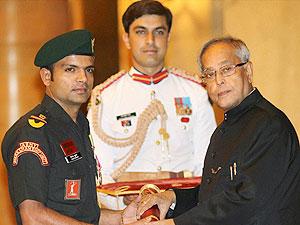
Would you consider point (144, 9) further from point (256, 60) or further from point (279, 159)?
point (279, 159)

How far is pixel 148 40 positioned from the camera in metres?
4.72

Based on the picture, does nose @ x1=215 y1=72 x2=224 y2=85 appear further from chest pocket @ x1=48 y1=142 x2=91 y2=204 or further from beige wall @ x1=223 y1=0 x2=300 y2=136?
beige wall @ x1=223 y1=0 x2=300 y2=136

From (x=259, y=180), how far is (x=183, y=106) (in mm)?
1631

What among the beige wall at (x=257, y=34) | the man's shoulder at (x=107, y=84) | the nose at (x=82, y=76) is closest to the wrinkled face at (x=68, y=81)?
the nose at (x=82, y=76)

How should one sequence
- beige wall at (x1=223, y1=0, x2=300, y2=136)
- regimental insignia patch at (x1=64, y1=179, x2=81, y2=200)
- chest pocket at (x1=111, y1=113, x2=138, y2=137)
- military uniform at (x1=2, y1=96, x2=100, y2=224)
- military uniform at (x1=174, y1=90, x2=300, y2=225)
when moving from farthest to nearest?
beige wall at (x1=223, y1=0, x2=300, y2=136), chest pocket at (x1=111, y1=113, x2=138, y2=137), regimental insignia patch at (x1=64, y1=179, x2=81, y2=200), military uniform at (x1=2, y1=96, x2=100, y2=224), military uniform at (x1=174, y1=90, x2=300, y2=225)

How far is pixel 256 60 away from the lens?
5.99 m

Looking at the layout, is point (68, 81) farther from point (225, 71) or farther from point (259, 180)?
point (259, 180)

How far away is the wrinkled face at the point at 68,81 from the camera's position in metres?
3.62

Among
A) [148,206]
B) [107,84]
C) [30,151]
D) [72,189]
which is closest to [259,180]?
[148,206]

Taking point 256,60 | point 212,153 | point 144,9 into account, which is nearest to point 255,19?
point 256,60

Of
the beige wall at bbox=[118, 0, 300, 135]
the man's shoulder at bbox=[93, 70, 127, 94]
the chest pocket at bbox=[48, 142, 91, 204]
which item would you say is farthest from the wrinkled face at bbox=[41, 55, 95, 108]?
the beige wall at bbox=[118, 0, 300, 135]

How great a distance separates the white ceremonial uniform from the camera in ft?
15.5

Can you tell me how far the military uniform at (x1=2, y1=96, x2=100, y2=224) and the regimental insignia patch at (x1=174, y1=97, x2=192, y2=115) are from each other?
1197 mm

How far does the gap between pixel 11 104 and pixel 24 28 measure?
56 cm
